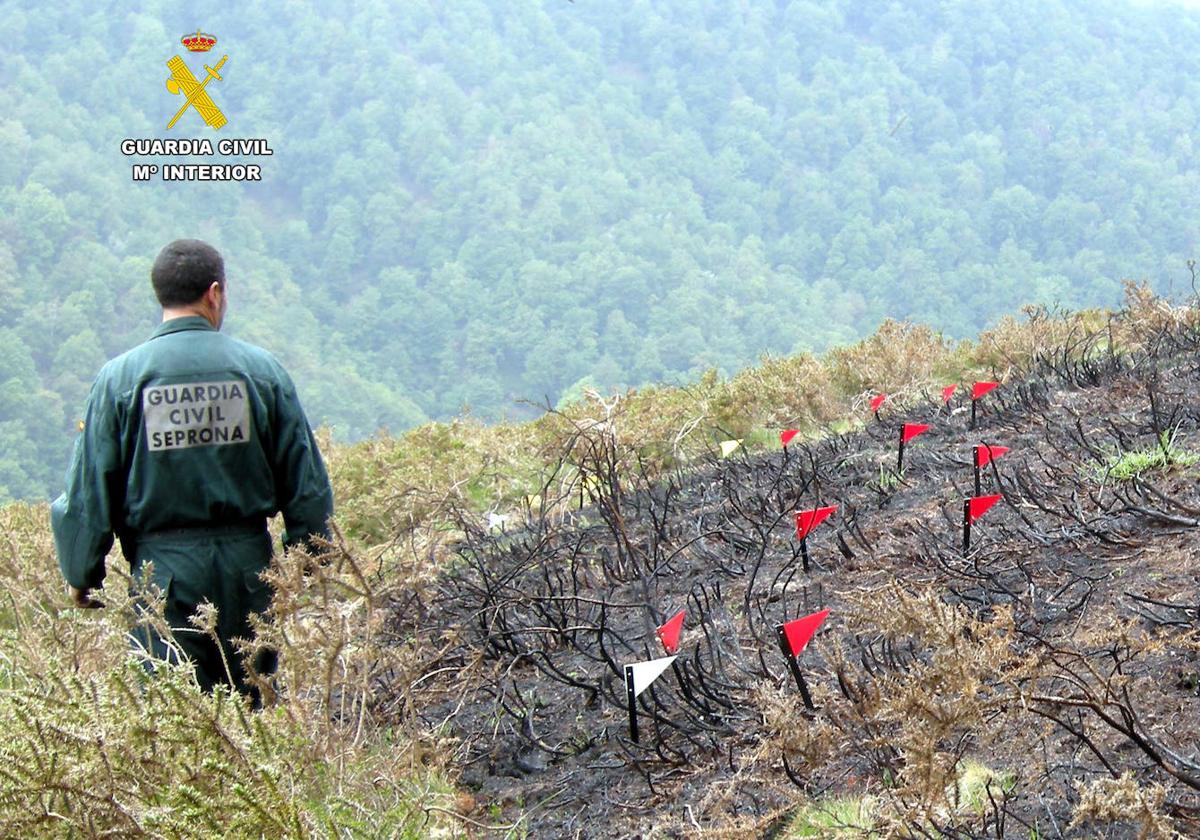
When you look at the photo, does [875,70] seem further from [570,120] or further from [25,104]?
[25,104]

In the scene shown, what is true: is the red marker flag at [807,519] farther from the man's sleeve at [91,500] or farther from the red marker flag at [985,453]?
the man's sleeve at [91,500]

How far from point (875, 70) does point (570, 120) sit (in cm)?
2246

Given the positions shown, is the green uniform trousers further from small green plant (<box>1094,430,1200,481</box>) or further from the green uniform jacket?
small green plant (<box>1094,430,1200,481</box>)

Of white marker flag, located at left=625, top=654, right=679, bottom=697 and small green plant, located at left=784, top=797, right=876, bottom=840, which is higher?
white marker flag, located at left=625, top=654, right=679, bottom=697

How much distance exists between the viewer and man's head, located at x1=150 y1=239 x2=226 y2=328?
347 centimetres

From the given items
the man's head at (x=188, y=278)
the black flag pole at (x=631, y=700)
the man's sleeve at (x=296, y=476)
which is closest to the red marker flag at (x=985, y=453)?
the black flag pole at (x=631, y=700)

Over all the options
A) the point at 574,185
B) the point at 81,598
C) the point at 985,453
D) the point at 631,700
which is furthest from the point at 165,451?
the point at 574,185

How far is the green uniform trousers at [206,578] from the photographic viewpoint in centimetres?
334

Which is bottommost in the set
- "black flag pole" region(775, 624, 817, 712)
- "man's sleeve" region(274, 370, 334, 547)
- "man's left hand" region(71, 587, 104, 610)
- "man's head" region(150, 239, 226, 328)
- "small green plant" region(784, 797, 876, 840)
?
"small green plant" region(784, 797, 876, 840)

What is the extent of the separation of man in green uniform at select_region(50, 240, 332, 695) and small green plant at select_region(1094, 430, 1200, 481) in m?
2.62

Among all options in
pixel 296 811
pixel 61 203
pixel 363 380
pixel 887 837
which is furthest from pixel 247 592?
pixel 61 203

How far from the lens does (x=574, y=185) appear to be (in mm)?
75812

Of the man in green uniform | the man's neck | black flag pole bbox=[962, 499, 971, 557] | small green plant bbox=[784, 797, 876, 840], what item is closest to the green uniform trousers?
the man in green uniform

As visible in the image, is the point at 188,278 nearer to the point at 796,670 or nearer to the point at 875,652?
the point at 796,670
